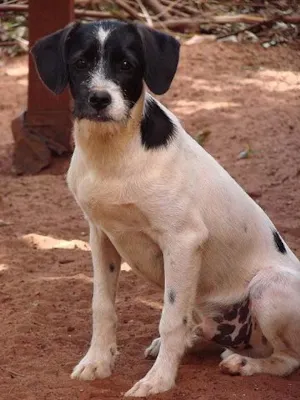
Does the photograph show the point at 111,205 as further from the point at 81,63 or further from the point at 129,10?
the point at 129,10

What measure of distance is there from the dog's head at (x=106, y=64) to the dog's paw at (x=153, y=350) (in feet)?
4.56

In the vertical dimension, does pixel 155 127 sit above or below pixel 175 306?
above

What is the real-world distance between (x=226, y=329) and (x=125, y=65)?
156cm

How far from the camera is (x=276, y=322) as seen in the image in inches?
197

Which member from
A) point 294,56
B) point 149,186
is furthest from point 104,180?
point 294,56

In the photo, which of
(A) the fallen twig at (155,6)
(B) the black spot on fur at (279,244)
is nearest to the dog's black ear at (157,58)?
(B) the black spot on fur at (279,244)

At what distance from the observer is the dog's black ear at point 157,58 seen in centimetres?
469

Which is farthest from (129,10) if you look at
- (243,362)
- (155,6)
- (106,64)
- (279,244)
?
(243,362)

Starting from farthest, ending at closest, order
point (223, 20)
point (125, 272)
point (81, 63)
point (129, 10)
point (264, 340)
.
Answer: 1. point (223, 20)
2. point (129, 10)
3. point (125, 272)
4. point (264, 340)
5. point (81, 63)

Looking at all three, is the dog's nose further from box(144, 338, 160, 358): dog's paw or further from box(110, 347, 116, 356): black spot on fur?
box(144, 338, 160, 358): dog's paw

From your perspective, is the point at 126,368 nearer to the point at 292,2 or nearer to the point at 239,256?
the point at 239,256

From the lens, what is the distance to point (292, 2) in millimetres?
13609

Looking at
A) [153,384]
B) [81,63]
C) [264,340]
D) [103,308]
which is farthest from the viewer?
[264,340]

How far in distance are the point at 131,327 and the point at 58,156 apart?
4096mm
